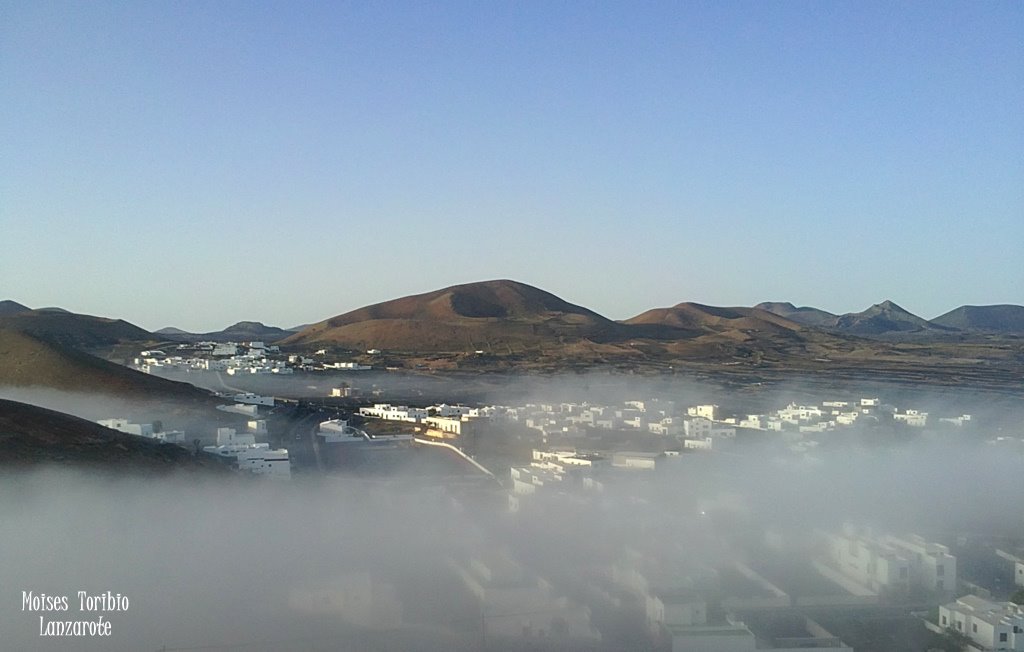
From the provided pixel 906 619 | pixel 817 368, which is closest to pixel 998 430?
pixel 906 619

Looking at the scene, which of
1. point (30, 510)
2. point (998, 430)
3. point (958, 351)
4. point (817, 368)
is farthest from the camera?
point (958, 351)

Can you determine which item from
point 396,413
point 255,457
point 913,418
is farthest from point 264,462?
point 913,418

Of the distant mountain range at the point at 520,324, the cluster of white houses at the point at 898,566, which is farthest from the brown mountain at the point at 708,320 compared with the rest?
the cluster of white houses at the point at 898,566

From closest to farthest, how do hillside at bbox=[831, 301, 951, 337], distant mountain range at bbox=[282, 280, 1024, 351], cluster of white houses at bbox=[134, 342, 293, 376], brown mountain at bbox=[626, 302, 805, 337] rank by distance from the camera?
1. cluster of white houses at bbox=[134, 342, 293, 376]
2. distant mountain range at bbox=[282, 280, 1024, 351]
3. brown mountain at bbox=[626, 302, 805, 337]
4. hillside at bbox=[831, 301, 951, 337]

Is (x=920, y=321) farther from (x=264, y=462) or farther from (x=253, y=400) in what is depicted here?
(x=264, y=462)

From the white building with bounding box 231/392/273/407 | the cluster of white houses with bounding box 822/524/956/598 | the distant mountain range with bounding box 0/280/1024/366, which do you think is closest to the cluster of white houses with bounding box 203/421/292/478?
the white building with bounding box 231/392/273/407

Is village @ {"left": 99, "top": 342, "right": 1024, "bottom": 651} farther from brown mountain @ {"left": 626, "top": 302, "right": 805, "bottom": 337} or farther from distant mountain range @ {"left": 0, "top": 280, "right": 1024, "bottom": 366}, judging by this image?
brown mountain @ {"left": 626, "top": 302, "right": 805, "bottom": 337}

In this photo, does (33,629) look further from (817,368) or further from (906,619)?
(817,368)
